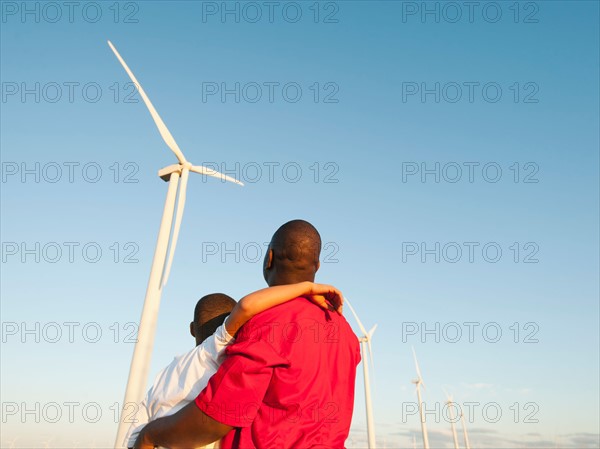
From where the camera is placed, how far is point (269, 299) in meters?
4.49

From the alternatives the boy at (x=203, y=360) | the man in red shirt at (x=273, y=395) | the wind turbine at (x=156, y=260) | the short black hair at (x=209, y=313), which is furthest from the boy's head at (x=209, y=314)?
the wind turbine at (x=156, y=260)

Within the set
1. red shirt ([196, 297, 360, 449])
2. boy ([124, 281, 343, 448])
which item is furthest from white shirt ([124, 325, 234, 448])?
red shirt ([196, 297, 360, 449])

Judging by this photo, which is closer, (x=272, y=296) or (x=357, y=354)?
(x=272, y=296)

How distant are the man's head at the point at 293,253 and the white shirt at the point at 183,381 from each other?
66 centimetres

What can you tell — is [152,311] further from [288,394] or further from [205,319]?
[288,394]

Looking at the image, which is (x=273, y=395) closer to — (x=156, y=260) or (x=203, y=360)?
(x=203, y=360)

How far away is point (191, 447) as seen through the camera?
4.39 meters

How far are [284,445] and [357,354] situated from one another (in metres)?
1.10

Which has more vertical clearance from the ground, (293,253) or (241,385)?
(293,253)

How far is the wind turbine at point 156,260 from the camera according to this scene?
1855cm

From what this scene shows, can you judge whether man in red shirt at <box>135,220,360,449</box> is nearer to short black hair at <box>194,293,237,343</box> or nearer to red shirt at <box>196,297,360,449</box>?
red shirt at <box>196,297,360,449</box>

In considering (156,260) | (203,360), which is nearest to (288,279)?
(203,360)

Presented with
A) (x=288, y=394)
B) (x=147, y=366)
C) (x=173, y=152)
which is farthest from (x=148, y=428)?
(x=173, y=152)

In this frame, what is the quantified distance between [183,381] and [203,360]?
0.21 metres
